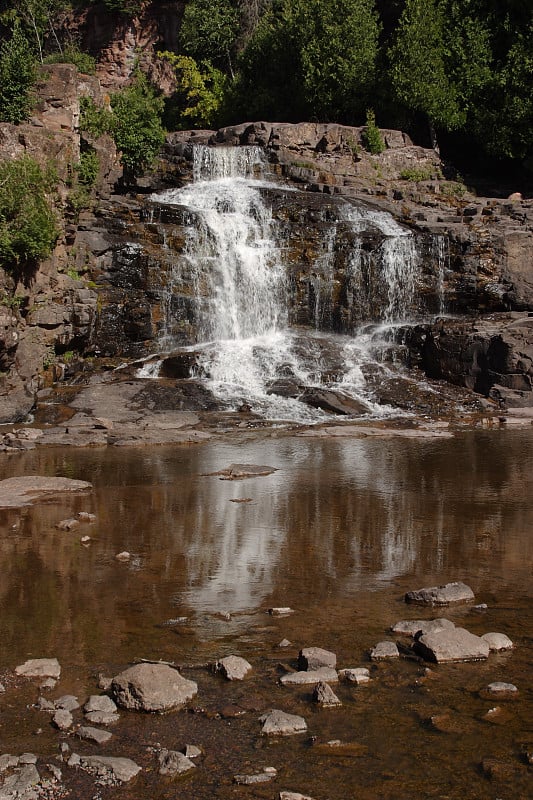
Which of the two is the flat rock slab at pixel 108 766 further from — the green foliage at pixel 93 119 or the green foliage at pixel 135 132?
the green foliage at pixel 135 132

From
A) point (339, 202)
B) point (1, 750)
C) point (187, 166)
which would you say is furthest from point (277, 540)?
point (187, 166)

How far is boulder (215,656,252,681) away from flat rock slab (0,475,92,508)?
4.72 meters

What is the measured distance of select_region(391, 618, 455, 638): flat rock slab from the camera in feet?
15.1

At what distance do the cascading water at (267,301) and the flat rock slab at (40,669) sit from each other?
38.6 feet

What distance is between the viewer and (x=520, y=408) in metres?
17.1

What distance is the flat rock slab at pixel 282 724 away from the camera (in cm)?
364

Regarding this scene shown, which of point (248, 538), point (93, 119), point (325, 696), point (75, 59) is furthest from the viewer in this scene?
point (75, 59)

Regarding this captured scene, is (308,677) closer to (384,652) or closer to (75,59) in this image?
(384,652)

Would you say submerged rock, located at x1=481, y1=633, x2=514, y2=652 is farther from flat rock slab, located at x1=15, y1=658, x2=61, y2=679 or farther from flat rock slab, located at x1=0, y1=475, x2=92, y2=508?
flat rock slab, located at x1=0, y1=475, x2=92, y2=508

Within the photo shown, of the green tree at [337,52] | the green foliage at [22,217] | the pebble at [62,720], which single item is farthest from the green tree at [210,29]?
the pebble at [62,720]

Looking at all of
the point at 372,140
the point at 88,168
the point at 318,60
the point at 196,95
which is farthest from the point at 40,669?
the point at 196,95

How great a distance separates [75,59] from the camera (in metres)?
39.2

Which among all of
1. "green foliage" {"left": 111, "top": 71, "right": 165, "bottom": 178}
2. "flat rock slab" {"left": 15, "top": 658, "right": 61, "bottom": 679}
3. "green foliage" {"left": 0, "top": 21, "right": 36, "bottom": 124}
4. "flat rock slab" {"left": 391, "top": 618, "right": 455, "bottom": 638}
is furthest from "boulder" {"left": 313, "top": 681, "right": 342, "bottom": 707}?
"green foliage" {"left": 111, "top": 71, "right": 165, "bottom": 178}

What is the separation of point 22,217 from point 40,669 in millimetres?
14591
